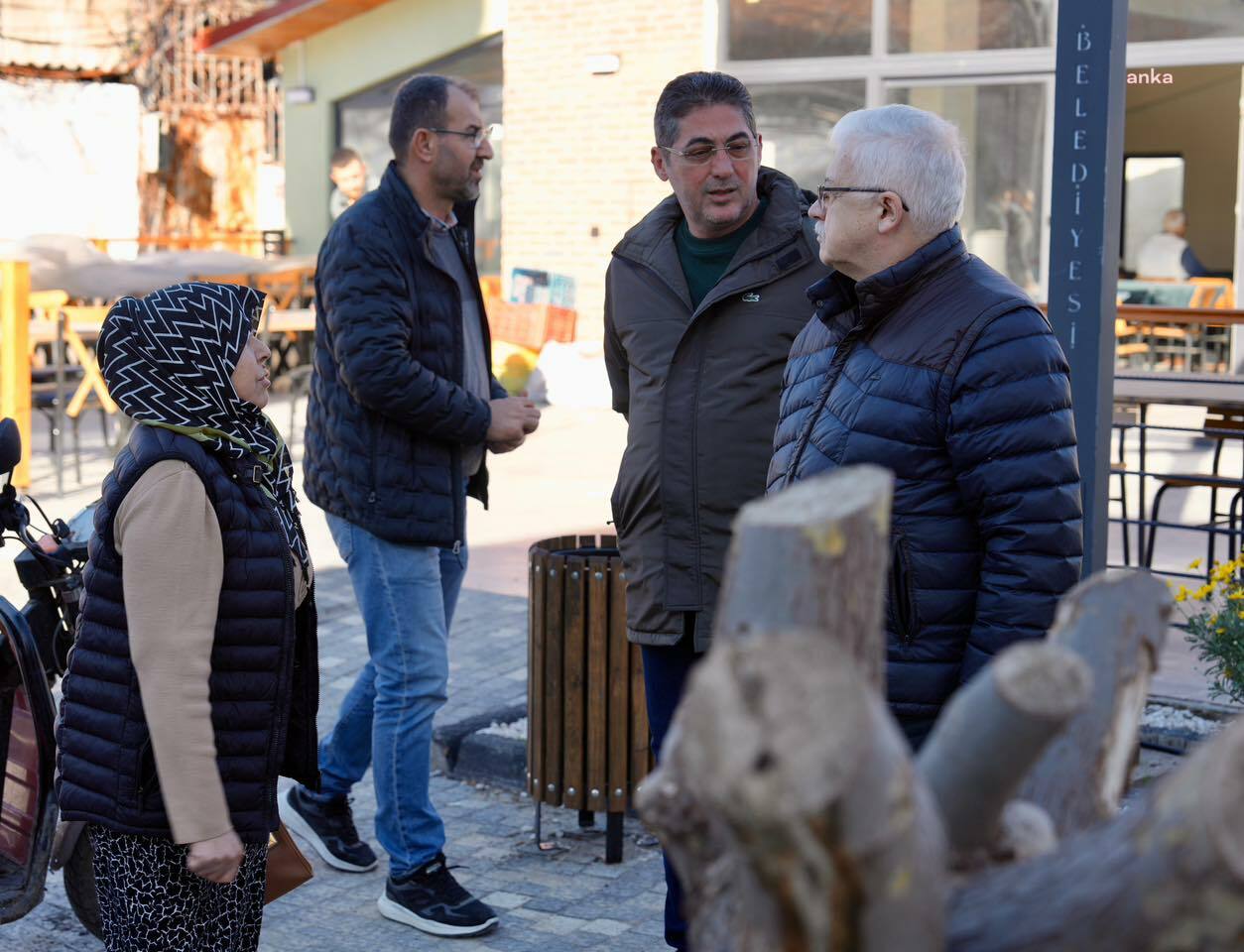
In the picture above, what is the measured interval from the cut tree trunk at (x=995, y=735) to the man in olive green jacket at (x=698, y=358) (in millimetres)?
2335

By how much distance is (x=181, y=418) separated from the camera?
2.91 metres

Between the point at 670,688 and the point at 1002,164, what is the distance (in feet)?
35.9

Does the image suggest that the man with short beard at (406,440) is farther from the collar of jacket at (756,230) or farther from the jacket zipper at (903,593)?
the jacket zipper at (903,593)

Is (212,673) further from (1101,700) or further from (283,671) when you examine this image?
(1101,700)

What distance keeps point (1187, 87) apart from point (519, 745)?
10.1m

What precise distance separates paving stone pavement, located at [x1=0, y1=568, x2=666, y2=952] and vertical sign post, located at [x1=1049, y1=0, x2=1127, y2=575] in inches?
65.6

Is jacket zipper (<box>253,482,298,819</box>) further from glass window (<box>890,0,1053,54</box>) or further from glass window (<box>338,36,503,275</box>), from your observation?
glass window (<box>338,36,503,275</box>)

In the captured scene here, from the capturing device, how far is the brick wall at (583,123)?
15352 mm

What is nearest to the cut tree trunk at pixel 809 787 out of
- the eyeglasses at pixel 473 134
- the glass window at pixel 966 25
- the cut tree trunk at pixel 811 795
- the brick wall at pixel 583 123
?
the cut tree trunk at pixel 811 795

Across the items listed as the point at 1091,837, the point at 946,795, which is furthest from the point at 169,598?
the point at 1091,837

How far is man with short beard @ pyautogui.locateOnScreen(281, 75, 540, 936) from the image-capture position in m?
4.44

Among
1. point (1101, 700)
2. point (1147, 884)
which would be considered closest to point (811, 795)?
point (1147, 884)

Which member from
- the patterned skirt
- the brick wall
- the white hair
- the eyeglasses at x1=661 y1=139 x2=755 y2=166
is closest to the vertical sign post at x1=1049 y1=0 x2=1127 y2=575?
the eyeglasses at x1=661 y1=139 x2=755 y2=166

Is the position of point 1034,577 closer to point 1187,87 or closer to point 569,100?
point 1187,87
